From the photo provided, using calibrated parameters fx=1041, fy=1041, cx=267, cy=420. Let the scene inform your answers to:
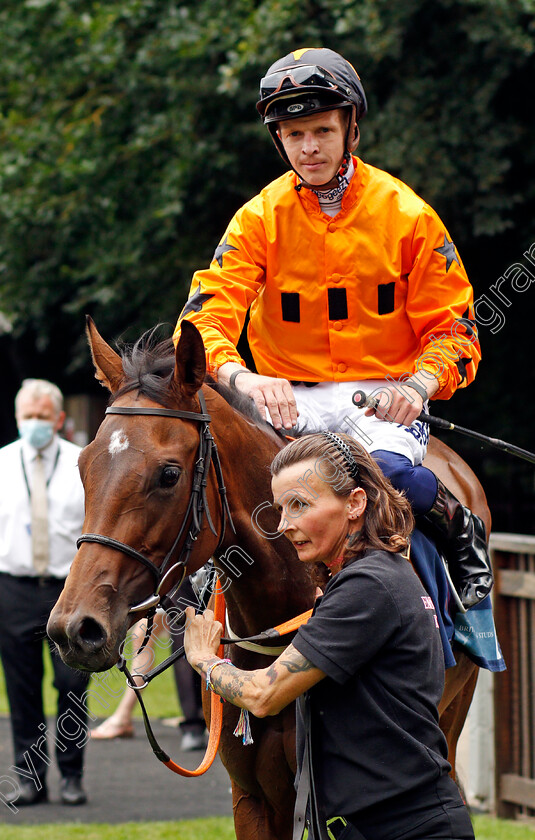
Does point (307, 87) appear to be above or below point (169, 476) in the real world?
above

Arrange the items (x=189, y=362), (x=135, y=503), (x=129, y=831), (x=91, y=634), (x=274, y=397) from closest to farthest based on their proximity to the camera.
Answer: (x=91, y=634) → (x=135, y=503) → (x=189, y=362) → (x=274, y=397) → (x=129, y=831)

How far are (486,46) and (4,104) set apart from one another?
5.58m

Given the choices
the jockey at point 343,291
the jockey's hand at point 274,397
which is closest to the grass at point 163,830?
the jockey at point 343,291

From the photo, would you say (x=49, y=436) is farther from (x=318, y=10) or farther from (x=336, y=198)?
(x=318, y=10)

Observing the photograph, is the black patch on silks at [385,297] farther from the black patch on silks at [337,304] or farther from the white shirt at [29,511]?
the white shirt at [29,511]

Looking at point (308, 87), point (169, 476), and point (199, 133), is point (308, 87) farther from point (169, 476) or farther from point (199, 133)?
point (199, 133)

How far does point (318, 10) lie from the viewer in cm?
978

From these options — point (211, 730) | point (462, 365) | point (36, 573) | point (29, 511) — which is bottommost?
point (36, 573)

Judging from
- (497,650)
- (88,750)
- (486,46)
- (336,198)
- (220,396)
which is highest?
(486,46)

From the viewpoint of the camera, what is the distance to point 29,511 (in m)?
6.98

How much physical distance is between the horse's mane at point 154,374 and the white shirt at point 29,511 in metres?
3.72

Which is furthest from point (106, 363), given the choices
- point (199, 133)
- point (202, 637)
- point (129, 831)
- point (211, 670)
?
point (199, 133)

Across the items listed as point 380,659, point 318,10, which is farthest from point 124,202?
point 380,659

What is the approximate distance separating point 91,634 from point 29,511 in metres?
4.48
